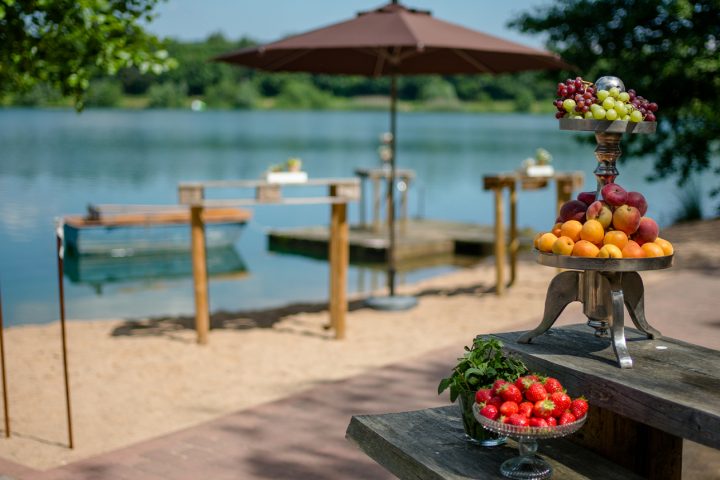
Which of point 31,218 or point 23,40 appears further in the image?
point 31,218

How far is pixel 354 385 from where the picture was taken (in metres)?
5.95

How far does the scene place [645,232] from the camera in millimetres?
3127

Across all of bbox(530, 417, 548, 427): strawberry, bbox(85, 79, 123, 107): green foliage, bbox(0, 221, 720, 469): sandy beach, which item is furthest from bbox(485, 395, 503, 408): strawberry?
bbox(85, 79, 123, 107): green foliage

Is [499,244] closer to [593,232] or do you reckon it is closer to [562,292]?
[562,292]

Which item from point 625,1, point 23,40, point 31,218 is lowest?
point 31,218

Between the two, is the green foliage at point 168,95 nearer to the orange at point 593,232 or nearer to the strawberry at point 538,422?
the orange at point 593,232

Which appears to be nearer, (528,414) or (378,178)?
(528,414)

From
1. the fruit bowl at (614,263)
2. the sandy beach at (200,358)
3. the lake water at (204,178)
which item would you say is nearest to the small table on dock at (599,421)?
the fruit bowl at (614,263)

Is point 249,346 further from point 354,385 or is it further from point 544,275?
point 544,275

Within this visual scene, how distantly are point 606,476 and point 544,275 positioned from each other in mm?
8136

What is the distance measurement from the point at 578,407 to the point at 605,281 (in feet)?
1.82

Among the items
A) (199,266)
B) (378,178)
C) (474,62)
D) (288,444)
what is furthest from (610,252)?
(378,178)

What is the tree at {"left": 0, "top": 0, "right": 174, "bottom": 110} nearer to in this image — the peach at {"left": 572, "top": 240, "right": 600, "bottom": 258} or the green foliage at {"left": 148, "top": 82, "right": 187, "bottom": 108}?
the peach at {"left": 572, "top": 240, "right": 600, "bottom": 258}

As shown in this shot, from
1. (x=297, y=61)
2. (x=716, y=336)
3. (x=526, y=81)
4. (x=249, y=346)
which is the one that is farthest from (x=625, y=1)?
(x=526, y=81)
